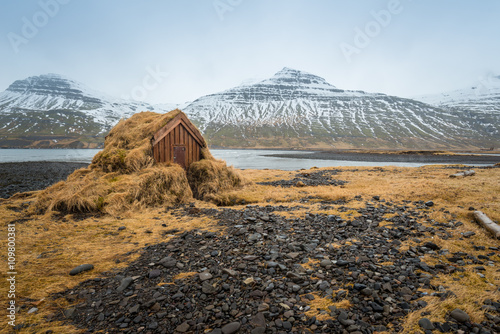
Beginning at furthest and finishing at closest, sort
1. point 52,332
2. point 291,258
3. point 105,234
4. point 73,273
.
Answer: point 105,234, point 291,258, point 73,273, point 52,332

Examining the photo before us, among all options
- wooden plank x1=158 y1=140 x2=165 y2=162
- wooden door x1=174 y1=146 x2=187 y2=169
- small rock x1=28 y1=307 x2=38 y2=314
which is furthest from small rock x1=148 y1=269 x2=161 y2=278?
wooden door x1=174 y1=146 x2=187 y2=169

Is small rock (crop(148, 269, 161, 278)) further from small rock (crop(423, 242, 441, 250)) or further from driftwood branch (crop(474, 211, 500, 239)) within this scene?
driftwood branch (crop(474, 211, 500, 239))

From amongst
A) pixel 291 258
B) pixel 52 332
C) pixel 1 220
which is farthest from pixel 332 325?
pixel 1 220

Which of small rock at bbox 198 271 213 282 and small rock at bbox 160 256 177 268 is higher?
small rock at bbox 198 271 213 282

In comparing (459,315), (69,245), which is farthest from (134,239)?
(459,315)

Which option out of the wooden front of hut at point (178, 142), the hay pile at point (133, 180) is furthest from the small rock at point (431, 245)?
the wooden front of hut at point (178, 142)

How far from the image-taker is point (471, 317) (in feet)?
10.9

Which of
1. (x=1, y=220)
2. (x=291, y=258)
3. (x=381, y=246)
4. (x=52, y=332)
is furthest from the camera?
(x=1, y=220)

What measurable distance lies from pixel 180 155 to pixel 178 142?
731 millimetres

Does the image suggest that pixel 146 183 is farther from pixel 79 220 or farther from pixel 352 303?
pixel 352 303

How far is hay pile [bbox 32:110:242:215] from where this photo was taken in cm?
895

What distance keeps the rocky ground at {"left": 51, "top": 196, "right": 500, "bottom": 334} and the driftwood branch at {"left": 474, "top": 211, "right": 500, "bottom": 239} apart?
49 cm

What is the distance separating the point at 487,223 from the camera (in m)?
6.58

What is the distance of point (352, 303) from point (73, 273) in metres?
5.47
